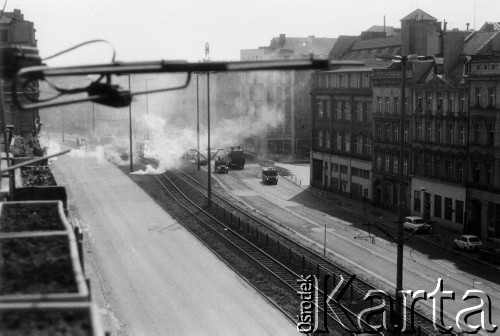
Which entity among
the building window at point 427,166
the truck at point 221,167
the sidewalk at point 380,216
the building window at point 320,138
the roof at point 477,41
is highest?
the roof at point 477,41

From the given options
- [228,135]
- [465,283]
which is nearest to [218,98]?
[228,135]

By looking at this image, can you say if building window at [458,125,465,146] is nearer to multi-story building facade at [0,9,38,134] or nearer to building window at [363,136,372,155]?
building window at [363,136,372,155]

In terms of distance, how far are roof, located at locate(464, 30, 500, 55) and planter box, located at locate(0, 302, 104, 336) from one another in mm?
47919

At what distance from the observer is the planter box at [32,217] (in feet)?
45.3

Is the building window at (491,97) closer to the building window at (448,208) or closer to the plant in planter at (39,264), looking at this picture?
the building window at (448,208)

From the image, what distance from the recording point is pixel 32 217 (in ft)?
48.3

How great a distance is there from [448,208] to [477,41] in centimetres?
1287

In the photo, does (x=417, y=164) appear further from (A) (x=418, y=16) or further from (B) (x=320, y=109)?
(B) (x=320, y=109)

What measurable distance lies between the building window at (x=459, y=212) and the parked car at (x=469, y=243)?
5970 millimetres

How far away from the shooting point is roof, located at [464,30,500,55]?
52.1 meters

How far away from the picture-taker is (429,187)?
5444 cm

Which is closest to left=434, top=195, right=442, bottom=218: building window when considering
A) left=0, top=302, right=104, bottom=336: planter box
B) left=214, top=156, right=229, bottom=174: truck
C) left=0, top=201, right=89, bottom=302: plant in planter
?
left=214, top=156, right=229, bottom=174: truck

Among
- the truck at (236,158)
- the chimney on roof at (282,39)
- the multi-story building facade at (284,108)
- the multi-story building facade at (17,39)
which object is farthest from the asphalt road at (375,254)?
the chimney on roof at (282,39)

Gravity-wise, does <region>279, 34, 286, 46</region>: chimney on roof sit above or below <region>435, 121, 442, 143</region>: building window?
above
